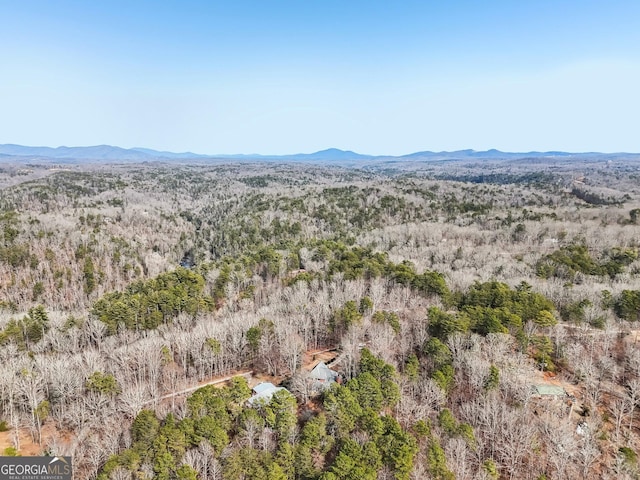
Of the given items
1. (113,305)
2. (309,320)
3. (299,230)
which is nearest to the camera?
(309,320)

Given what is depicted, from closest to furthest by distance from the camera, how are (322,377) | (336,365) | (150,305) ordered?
(322,377) → (336,365) → (150,305)

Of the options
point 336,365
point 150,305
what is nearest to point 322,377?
point 336,365

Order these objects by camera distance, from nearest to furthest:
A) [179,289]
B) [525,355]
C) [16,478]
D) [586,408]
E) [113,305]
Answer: [16,478], [586,408], [525,355], [113,305], [179,289]

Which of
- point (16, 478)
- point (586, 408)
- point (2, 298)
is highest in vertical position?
point (16, 478)

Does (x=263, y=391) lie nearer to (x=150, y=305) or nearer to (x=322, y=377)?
(x=322, y=377)

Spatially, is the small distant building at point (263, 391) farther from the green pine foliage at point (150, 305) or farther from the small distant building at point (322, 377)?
the green pine foliage at point (150, 305)

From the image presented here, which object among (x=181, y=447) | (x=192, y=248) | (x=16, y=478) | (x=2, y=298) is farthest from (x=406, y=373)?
(x=192, y=248)

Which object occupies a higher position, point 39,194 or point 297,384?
point 39,194

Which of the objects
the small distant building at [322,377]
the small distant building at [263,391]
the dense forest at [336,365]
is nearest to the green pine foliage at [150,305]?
the dense forest at [336,365]

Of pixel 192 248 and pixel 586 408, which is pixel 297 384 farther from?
pixel 192 248

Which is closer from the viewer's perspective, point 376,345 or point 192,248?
point 376,345
